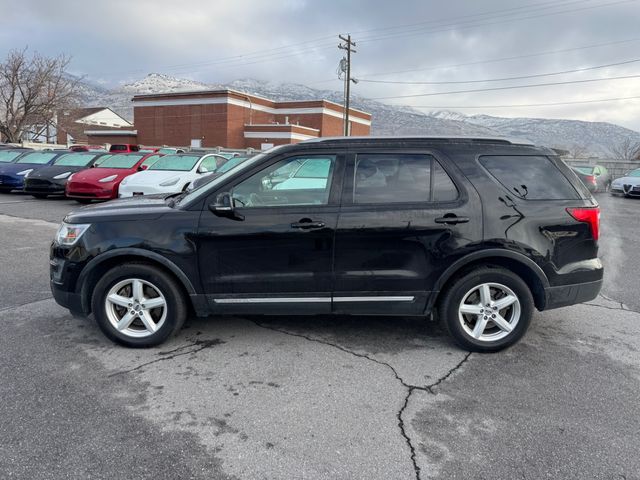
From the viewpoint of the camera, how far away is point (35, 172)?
14.3 meters

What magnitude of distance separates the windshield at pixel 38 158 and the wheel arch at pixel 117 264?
15.3 meters

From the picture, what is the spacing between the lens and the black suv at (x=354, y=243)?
12.2 feet

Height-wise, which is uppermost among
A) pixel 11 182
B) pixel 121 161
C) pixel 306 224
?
pixel 121 161

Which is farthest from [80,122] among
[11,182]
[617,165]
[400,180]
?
[400,180]

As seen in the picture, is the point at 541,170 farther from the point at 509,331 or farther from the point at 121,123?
the point at 121,123

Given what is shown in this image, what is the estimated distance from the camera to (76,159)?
15.9m

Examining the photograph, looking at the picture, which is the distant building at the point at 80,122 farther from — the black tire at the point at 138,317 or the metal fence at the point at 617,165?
the black tire at the point at 138,317

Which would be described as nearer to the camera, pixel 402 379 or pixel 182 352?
pixel 402 379

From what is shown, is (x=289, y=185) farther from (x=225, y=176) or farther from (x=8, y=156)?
(x=8, y=156)

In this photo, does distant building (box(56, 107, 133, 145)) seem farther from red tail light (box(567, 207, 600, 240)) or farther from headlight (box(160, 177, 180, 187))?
red tail light (box(567, 207, 600, 240))

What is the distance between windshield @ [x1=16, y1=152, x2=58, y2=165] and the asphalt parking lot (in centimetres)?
1436

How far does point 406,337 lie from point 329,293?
0.95 m

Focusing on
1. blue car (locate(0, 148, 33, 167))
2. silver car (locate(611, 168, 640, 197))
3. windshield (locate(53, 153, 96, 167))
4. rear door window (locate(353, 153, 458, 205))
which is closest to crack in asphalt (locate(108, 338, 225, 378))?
rear door window (locate(353, 153, 458, 205))

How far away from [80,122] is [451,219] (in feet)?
209
